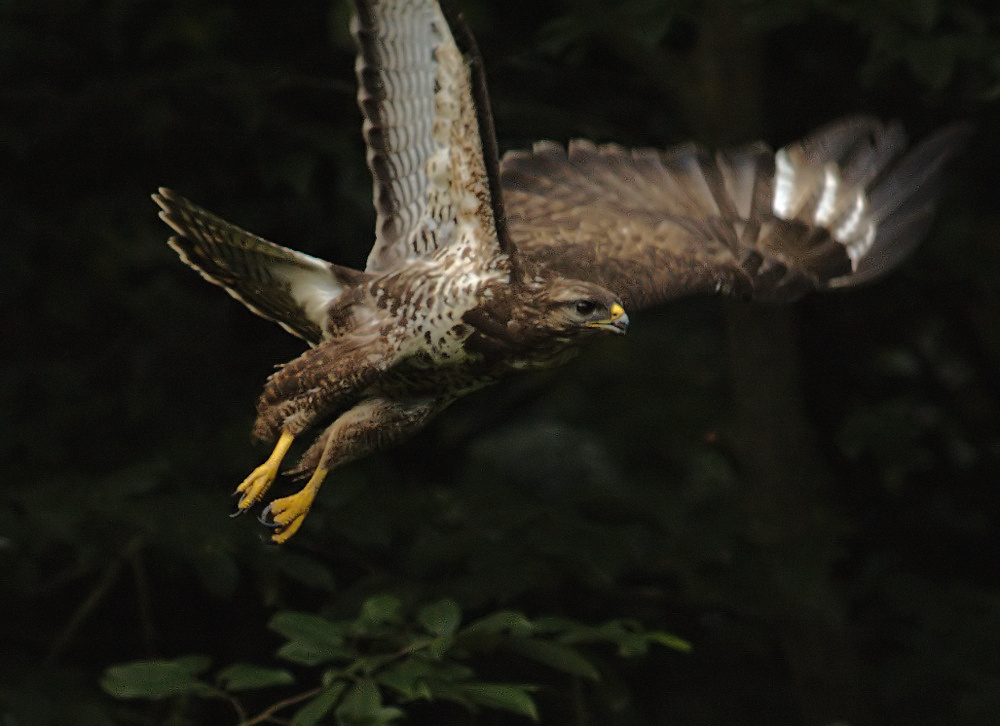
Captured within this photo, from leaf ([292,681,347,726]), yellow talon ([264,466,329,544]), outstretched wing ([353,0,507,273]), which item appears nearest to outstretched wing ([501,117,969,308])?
outstretched wing ([353,0,507,273])

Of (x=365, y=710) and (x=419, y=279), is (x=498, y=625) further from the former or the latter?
(x=419, y=279)

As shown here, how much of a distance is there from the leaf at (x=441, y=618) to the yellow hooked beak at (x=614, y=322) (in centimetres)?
87

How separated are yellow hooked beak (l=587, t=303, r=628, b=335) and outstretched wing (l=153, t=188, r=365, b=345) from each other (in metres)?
0.70

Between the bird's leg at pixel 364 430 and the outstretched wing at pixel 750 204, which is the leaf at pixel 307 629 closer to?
the bird's leg at pixel 364 430

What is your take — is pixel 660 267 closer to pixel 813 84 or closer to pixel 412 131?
pixel 412 131

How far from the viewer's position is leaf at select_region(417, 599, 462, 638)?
3.67 meters

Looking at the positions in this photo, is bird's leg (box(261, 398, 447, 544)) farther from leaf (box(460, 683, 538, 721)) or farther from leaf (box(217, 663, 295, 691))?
leaf (box(460, 683, 538, 721))

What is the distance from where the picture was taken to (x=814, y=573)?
16.4 ft

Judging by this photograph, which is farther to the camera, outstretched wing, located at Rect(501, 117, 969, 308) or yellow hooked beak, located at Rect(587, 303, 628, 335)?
outstretched wing, located at Rect(501, 117, 969, 308)

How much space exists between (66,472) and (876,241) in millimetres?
3139

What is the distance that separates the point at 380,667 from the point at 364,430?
0.68 m

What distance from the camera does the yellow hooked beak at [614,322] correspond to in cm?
347

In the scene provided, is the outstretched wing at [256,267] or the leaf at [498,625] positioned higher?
the outstretched wing at [256,267]

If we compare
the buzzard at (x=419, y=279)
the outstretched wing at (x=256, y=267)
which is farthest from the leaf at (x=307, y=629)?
the outstretched wing at (x=256, y=267)
